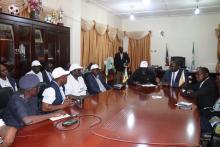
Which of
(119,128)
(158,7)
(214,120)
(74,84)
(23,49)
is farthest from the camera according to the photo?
(158,7)

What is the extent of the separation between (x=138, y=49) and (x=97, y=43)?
2.34 metres

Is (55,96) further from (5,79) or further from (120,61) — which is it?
(120,61)

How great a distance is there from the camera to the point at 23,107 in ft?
6.82

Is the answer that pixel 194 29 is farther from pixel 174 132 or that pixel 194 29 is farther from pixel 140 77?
pixel 174 132

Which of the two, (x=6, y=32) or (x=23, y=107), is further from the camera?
(x=6, y=32)

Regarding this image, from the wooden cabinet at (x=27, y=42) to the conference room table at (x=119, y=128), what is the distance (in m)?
1.61

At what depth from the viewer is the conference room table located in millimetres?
1645

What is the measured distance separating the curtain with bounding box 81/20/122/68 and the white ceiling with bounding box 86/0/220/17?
675 millimetres

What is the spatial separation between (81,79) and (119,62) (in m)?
3.74

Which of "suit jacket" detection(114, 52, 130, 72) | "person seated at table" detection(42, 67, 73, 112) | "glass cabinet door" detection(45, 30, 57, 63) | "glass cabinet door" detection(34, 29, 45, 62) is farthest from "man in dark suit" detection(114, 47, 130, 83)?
"person seated at table" detection(42, 67, 73, 112)

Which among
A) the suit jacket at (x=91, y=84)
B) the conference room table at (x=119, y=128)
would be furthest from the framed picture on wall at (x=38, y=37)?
the conference room table at (x=119, y=128)

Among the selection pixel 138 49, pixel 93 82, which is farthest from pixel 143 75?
pixel 138 49

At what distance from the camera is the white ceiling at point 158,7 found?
246 inches

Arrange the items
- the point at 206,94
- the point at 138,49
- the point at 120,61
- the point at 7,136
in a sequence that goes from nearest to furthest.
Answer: the point at 7,136 → the point at 206,94 → the point at 120,61 → the point at 138,49
